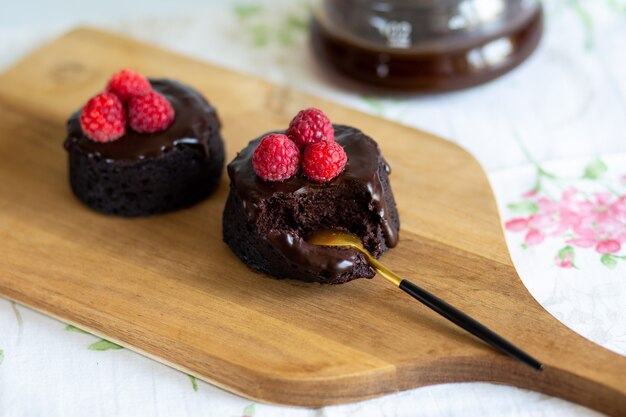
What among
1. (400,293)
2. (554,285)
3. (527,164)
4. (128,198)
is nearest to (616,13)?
(527,164)

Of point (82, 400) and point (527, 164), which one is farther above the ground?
point (527, 164)

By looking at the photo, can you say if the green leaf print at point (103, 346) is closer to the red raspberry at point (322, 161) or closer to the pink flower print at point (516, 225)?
the red raspberry at point (322, 161)

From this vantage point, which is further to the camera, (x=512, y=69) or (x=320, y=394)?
(x=512, y=69)

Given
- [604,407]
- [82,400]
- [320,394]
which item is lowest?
[82,400]

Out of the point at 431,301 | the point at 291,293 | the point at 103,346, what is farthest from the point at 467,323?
the point at 103,346

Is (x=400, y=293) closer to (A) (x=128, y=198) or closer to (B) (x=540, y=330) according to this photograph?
(B) (x=540, y=330)

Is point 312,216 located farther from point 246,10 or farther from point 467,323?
point 246,10

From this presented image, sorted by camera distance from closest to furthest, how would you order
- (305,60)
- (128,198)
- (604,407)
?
(604,407) → (128,198) → (305,60)

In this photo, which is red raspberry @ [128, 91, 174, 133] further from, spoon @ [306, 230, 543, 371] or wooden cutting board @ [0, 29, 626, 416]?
spoon @ [306, 230, 543, 371]

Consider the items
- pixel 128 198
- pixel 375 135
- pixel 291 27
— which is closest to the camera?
pixel 128 198
